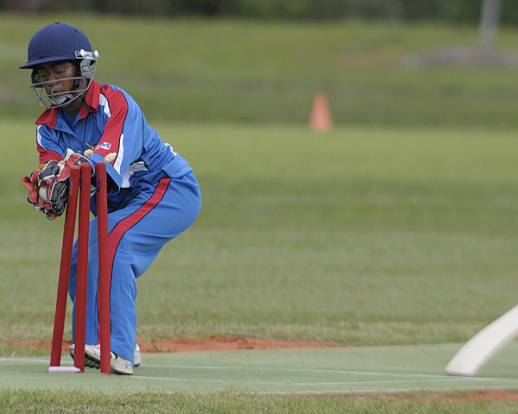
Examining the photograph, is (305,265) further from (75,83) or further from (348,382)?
(75,83)

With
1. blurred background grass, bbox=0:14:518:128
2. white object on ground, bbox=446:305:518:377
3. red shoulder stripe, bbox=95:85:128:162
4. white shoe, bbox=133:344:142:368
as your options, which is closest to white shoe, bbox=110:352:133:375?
white shoe, bbox=133:344:142:368

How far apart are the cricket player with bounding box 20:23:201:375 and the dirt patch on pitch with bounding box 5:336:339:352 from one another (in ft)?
3.43

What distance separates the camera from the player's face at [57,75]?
6648 mm

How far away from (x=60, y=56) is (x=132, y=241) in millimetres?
968

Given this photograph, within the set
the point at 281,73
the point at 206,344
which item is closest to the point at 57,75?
the point at 206,344

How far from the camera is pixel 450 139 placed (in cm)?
3142

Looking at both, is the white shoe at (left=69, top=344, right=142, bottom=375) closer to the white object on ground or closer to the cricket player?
the cricket player

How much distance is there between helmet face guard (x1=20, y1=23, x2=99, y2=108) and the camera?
21.5 ft

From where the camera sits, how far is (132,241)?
6.88 meters

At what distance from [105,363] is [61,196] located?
0.81 meters

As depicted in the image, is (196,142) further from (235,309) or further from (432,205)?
(235,309)

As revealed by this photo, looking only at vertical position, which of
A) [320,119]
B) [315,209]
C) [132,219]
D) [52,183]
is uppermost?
[52,183]

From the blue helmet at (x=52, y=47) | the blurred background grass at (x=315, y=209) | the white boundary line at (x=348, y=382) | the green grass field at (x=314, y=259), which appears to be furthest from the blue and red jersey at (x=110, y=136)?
the blurred background grass at (x=315, y=209)

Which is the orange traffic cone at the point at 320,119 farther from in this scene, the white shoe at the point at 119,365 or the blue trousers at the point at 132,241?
the white shoe at the point at 119,365
